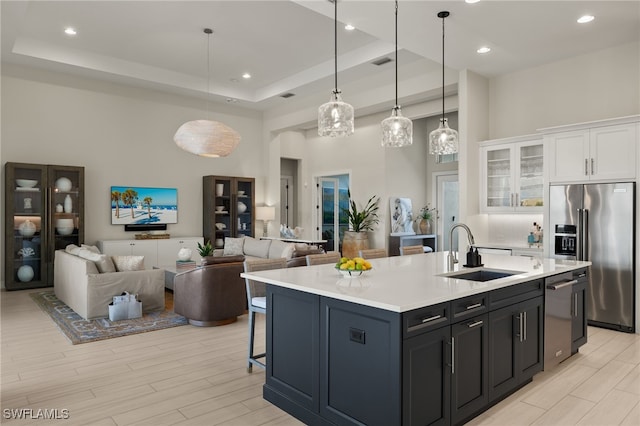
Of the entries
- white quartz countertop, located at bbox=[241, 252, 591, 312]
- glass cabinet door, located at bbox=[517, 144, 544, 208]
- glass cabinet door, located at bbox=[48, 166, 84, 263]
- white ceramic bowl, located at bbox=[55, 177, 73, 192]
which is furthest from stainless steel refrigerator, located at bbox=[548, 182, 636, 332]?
Answer: white ceramic bowl, located at bbox=[55, 177, 73, 192]

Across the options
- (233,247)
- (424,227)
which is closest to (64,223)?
(233,247)

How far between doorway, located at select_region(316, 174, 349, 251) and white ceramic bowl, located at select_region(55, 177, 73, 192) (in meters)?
5.82

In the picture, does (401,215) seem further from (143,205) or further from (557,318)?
(557,318)

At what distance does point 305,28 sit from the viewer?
20.5 ft

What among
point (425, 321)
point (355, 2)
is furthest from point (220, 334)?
point (355, 2)

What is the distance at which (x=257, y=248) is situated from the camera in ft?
23.8

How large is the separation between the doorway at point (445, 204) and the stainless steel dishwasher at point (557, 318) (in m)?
6.43

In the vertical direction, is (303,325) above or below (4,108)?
below

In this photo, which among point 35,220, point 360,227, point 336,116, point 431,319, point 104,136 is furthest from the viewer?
point 360,227

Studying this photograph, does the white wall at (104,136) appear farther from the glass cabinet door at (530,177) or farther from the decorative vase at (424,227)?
the glass cabinet door at (530,177)

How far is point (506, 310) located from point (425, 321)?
956 mm

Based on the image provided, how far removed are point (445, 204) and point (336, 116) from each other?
7378 mm

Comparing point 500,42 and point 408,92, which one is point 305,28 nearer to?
point 408,92

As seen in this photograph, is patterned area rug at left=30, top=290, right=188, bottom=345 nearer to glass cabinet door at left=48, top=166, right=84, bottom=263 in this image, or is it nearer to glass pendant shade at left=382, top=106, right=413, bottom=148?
glass cabinet door at left=48, top=166, right=84, bottom=263
